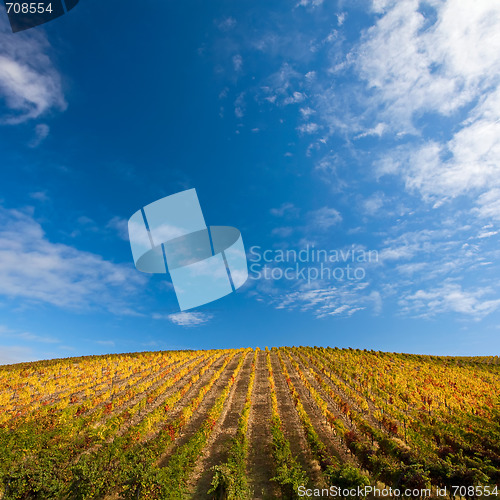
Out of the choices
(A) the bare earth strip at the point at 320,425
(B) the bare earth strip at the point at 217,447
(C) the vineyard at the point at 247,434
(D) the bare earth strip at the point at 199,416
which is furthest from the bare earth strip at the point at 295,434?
(D) the bare earth strip at the point at 199,416

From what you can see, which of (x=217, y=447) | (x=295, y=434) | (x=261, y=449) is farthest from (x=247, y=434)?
(x=295, y=434)

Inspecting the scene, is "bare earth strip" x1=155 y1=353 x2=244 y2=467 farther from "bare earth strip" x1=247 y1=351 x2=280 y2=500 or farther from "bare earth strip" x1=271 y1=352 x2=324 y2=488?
"bare earth strip" x1=271 y1=352 x2=324 y2=488

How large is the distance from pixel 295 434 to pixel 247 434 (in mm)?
2556

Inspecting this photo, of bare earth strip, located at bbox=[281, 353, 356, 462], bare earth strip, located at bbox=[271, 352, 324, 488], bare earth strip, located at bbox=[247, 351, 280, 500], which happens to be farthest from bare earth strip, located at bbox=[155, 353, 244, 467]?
bare earth strip, located at bbox=[281, 353, 356, 462]

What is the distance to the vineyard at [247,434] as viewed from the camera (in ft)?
28.6

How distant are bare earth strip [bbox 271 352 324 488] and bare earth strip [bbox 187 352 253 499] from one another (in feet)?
9.55

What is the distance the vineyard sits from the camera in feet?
28.6

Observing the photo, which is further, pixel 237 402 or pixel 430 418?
pixel 237 402

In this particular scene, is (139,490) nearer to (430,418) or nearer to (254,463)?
(254,463)

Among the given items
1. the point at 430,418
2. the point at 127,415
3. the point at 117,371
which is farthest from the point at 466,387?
the point at 117,371

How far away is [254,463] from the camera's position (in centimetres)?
1211

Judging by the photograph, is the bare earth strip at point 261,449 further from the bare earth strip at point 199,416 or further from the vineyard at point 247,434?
the bare earth strip at point 199,416

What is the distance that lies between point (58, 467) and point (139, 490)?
3.16m

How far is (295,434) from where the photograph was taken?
50.1ft
